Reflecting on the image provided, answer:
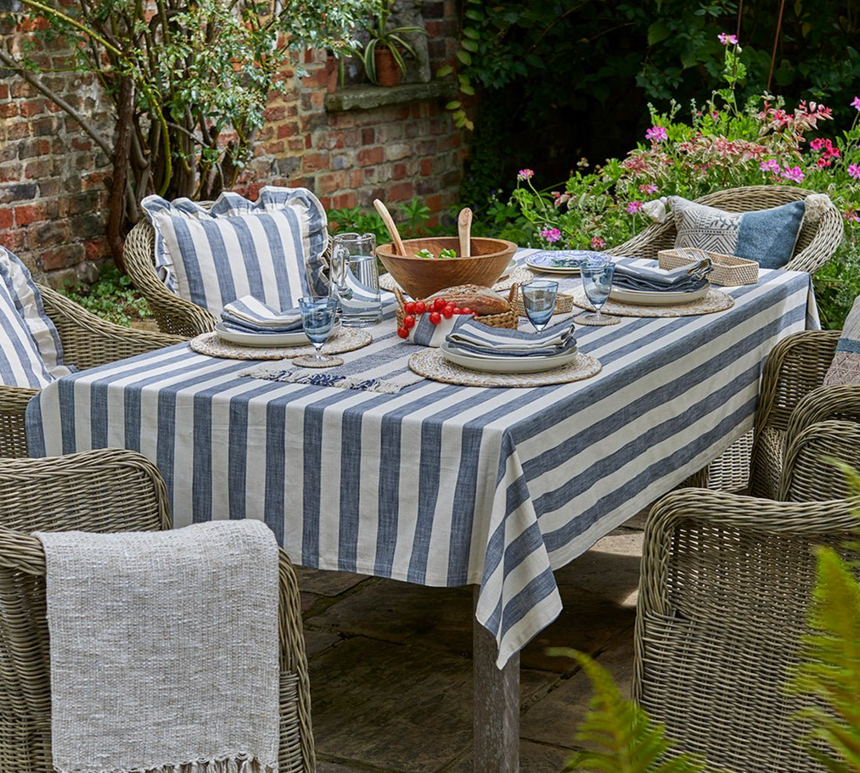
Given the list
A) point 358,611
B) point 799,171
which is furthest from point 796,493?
point 799,171

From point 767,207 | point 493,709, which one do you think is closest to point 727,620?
point 493,709

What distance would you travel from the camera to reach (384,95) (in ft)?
23.7

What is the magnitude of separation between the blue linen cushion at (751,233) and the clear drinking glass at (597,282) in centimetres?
107

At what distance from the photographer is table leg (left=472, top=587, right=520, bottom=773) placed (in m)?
2.16

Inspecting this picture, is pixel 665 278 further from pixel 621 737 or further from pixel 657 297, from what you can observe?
pixel 621 737

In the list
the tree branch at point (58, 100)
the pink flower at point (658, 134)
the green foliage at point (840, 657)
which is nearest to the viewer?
the green foliage at point (840, 657)

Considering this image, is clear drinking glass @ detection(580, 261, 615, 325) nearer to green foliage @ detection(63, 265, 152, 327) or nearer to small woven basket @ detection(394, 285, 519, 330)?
small woven basket @ detection(394, 285, 519, 330)

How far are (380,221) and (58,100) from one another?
2033 mm

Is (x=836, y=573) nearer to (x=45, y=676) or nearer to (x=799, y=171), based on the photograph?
(x=45, y=676)

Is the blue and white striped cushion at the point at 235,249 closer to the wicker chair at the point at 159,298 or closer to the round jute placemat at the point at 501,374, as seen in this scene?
the wicker chair at the point at 159,298

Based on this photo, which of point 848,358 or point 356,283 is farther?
point 356,283

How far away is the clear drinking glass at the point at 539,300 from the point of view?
2.47 meters

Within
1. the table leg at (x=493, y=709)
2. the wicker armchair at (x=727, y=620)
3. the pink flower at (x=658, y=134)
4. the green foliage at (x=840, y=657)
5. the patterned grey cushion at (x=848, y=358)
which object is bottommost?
the table leg at (x=493, y=709)

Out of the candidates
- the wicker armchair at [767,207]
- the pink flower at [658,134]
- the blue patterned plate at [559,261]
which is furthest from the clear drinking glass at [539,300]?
the pink flower at [658,134]
